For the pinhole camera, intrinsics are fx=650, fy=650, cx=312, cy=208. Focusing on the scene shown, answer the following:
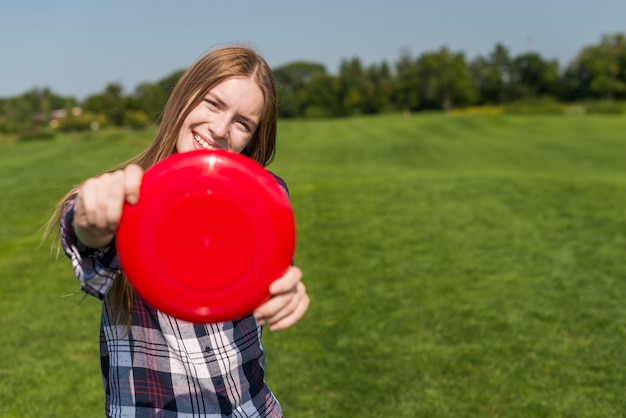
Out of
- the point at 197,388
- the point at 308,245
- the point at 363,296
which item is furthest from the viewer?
the point at 308,245

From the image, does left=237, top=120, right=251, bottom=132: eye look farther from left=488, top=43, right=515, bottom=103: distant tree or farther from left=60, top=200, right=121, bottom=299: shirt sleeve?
left=488, top=43, right=515, bottom=103: distant tree

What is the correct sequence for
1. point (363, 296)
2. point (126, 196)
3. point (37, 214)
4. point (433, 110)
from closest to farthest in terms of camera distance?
point (126, 196) < point (363, 296) < point (37, 214) < point (433, 110)

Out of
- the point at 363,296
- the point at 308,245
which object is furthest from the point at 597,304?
the point at 308,245

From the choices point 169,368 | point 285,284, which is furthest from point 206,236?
point 169,368

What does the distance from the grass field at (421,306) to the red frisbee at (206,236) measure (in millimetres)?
1015

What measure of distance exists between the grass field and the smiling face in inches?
21.8

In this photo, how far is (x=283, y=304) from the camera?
4.45 ft

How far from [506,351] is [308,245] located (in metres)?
3.80

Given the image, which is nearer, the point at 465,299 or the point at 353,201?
the point at 465,299

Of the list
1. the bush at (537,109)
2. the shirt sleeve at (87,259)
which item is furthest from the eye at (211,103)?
the bush at (537,109)

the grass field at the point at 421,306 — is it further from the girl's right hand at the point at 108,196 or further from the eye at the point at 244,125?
the girl's right hand at the point at 108,196

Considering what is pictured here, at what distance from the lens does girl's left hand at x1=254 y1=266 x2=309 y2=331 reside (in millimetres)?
1334

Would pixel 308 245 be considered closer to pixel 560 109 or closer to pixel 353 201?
pixel 353 201

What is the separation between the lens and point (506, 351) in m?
5.03
